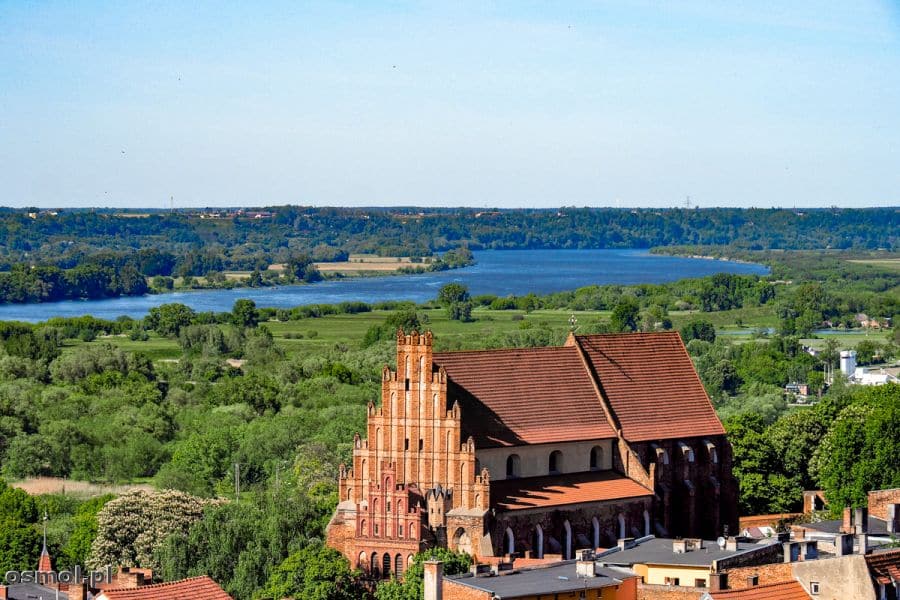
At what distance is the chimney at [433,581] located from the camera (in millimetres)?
67500

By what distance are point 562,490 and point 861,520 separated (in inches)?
456

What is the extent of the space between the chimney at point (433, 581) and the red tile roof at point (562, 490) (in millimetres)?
12258

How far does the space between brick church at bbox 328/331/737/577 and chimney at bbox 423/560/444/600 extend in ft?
31.2

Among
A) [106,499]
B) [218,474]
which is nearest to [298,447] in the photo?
[218,474]

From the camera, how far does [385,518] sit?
79.6 meters

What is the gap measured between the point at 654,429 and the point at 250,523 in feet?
54.2

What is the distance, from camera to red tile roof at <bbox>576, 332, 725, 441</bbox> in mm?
88438

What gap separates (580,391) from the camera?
87500 mm

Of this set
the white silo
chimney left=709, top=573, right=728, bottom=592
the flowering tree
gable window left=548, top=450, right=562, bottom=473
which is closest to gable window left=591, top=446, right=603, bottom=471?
gable window left=548, top=450, right=562, bottom=473

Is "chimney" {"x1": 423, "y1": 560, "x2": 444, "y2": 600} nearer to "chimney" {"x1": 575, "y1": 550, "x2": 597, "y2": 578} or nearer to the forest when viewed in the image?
the forest

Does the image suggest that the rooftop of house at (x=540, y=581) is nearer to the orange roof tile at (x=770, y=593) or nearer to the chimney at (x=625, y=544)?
the chimney at (x=625, y=544)

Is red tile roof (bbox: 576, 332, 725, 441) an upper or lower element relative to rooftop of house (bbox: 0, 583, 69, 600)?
upper

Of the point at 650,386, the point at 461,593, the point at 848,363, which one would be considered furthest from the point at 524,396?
the point at 848,363

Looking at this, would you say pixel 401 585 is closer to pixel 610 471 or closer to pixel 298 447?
pixel 610 471
